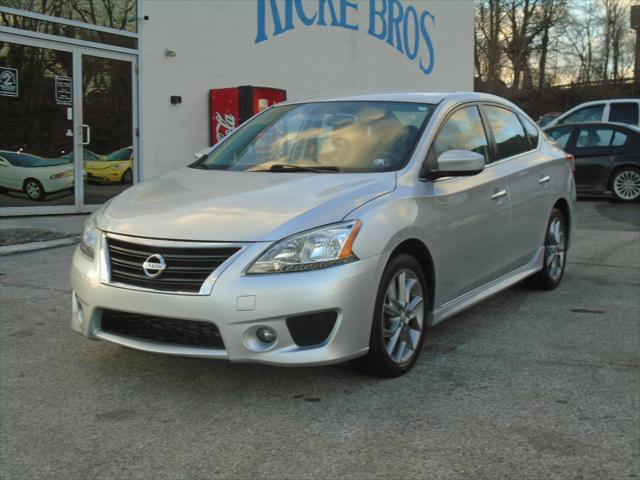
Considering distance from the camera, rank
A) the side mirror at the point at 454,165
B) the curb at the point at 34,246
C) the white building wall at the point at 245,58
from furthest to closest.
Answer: the white building wall at the point at 245,58 → the curb at the point at 34,246 → the side mirror at the point at 454,165

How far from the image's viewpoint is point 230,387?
3777 millimetres

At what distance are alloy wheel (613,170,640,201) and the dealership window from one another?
9.00m

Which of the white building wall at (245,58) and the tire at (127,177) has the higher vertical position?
the white building wall at (245,58)

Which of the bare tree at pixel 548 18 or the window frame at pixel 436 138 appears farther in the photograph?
the bare tree at pixel 548 18

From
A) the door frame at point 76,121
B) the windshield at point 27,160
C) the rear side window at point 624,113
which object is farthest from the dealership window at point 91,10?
the rear side window at point 624,113

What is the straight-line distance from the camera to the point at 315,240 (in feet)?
11.4

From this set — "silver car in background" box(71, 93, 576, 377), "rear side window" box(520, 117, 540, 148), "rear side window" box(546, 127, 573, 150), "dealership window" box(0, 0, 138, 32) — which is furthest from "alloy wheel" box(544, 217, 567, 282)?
"rear side window" box(546, 127, 573, 150)

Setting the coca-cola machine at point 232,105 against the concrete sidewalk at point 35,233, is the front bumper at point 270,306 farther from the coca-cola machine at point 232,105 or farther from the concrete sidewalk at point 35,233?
the coca-cola machine at point 232,105

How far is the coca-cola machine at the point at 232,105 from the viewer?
12.2 m

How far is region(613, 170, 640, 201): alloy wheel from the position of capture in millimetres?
13656

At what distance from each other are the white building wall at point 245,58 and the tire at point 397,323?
8088mm

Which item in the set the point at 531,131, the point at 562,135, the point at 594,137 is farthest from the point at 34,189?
the point at 594,137

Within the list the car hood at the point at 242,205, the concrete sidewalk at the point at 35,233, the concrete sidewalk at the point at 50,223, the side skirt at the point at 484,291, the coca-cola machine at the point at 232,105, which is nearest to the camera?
the car hood at the point at 242,205

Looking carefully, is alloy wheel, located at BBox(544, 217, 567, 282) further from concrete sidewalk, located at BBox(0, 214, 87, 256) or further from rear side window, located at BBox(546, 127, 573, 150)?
rear side window, located at BBox(546, 127, 573, 150)
